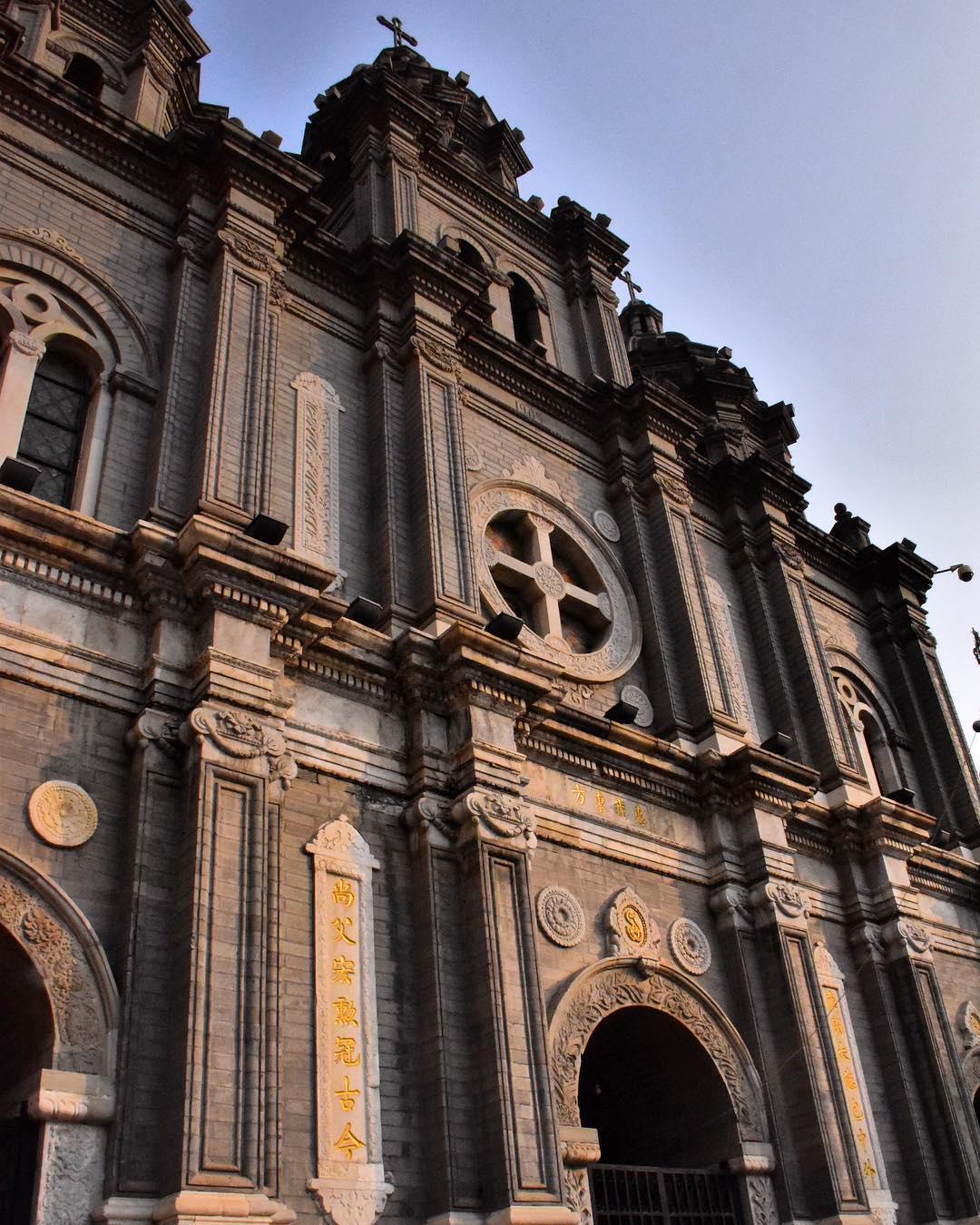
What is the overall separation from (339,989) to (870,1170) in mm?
7384

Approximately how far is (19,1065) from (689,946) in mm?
7587

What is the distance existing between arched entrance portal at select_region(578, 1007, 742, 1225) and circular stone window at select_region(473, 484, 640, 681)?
4.60 meters

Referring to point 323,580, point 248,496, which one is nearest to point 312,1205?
point 323,580

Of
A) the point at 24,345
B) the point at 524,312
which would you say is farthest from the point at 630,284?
the point at 24,345

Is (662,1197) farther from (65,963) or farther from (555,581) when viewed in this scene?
(555,581)

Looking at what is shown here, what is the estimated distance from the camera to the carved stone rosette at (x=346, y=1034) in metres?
9.62

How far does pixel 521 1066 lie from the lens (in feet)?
35.1

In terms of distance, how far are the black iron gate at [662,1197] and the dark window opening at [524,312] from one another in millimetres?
13017

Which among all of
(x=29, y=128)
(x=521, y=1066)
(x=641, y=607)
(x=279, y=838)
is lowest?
(x=521, y=1066)

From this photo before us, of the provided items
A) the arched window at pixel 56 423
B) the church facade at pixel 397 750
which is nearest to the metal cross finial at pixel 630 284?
the church facade at pixel 397 750

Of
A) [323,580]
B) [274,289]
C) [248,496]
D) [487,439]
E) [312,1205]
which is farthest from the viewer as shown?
[487,439]

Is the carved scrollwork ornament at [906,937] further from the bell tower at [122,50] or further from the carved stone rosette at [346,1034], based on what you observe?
the bell tower at [122,50]

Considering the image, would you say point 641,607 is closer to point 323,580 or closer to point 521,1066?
point 323,580

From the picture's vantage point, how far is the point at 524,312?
848 inches
